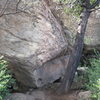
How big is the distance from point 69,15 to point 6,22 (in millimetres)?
2029

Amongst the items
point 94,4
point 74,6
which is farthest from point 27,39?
point 94,4

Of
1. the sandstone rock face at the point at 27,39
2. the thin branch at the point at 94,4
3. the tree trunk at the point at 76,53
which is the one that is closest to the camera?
the sandstone rock face at the point at 27,39

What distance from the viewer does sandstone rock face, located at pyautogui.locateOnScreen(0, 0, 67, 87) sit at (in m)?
6.87

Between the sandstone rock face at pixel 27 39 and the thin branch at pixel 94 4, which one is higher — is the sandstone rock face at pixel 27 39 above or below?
below

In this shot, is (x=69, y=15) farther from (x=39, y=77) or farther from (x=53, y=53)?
(x=39, y=77)

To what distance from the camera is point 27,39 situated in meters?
Result: 7.01

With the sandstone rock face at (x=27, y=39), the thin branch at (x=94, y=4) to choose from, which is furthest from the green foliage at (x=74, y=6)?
the sandstone rock face at (x=27, y=39)

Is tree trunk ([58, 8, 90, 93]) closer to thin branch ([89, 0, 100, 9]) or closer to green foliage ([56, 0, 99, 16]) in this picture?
thin branch ([89, 0, 100, 9])

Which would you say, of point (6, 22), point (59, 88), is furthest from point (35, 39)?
point (59, 88)

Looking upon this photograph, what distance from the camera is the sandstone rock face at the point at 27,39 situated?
6867 mm

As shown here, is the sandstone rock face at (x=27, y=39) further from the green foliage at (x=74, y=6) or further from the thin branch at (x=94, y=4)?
the thin branch at (x=94, y=4)

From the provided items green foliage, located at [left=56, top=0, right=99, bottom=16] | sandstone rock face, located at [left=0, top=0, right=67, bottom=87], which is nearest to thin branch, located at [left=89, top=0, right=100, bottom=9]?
green foliage, located at [left=56, top=0, right=99, bottom=16]

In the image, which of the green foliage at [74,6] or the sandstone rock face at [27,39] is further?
the green foliage at [74,6]

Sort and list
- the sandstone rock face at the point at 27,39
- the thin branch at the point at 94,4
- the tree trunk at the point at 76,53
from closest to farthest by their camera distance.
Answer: the sandstone rock face at the point at 27,39
the thin branch at the point at 94,4
the tree trunk at the point at 76,53
